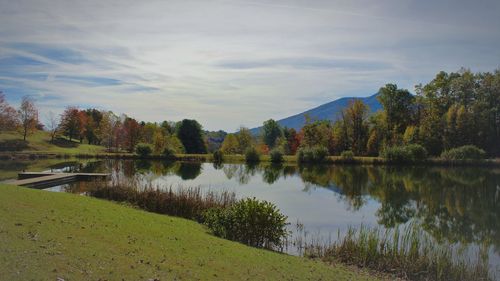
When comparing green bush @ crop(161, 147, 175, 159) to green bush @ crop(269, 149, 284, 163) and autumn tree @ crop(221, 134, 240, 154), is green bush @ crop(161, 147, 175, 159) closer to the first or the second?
autumn tree @ crop(221, 134, 240, 154)

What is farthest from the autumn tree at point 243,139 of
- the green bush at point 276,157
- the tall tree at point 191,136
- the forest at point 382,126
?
the green bush at point 276,157

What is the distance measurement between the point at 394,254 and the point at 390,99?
63.6 m

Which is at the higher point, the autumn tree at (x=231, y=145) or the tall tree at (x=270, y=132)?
the tall tree at (x=270, y=132)

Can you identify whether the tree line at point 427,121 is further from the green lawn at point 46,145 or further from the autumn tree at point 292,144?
the green lawn at point 46,145

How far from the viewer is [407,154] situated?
188ft

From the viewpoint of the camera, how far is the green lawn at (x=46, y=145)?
226 ft

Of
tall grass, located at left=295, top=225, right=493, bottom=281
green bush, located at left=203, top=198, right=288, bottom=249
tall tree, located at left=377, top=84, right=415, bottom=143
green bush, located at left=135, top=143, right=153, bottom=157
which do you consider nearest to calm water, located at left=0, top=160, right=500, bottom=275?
tall grass, located at left=295, top=225, right=493, bottom=281

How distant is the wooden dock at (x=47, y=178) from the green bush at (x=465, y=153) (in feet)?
156

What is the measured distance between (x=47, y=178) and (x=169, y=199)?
12.1 metres

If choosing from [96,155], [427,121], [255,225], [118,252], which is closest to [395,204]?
[255,225]

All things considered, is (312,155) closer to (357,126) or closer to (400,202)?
(357,126)

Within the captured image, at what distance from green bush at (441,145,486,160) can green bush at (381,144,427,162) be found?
345cm

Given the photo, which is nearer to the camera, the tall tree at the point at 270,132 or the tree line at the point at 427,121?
the tree line at the point at 427,121

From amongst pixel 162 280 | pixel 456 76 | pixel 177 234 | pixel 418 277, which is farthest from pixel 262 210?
pixel 456 76
